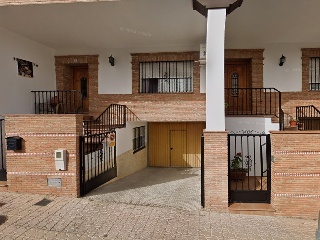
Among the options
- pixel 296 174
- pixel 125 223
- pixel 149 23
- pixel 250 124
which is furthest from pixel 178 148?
pixel 125 223

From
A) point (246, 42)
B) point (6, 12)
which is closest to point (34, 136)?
point (6, 12)

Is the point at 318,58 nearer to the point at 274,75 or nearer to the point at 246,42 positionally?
the point at 274,75

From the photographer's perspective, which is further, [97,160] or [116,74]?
[116,74]

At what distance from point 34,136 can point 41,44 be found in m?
5.72

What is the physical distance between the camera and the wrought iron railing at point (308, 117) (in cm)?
959

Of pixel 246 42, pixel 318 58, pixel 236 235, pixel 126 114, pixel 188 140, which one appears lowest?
pixel 236 235

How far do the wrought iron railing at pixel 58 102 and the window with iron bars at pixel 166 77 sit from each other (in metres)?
3.01

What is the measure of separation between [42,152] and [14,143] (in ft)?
2.31

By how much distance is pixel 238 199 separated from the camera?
20.0ft

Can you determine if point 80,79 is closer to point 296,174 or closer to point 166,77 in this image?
point 166,77

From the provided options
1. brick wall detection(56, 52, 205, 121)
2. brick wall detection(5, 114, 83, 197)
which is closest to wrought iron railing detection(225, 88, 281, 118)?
brick wall detection(56, 52, 205, 121)

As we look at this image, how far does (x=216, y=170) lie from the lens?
5.94m

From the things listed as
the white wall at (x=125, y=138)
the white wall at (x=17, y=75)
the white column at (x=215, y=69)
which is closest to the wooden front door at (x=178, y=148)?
the white wall at (x=125, y=138)

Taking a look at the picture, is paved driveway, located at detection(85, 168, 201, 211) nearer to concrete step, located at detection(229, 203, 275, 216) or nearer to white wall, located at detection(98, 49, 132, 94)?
concrete step, located at detection(229, 203, 275, 216)
